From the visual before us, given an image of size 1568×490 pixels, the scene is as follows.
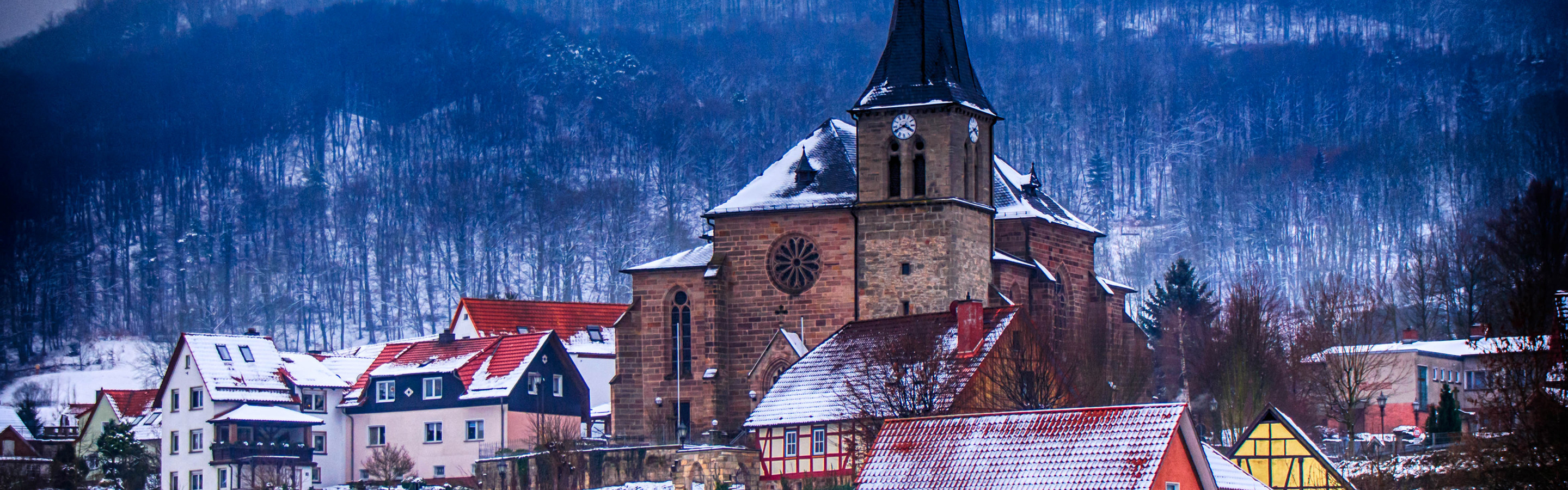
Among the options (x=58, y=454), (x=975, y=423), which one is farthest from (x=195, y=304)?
(x=975, y=423)

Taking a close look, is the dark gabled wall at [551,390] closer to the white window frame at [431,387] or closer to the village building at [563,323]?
the white window frame at [431,387]

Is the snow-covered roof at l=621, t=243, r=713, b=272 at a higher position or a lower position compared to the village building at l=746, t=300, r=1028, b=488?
higher

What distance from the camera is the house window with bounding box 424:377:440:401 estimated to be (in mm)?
72750

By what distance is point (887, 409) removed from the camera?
183 ft

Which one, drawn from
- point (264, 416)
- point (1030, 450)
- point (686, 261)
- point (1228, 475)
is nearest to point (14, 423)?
point (264, 416)

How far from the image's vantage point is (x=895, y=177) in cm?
6850

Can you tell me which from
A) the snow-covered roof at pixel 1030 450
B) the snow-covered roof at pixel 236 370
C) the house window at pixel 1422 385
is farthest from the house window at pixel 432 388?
the house window at pixel 1422 385

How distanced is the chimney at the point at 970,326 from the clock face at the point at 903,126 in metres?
10.7

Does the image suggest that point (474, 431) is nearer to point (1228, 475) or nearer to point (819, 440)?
point (819, 440)

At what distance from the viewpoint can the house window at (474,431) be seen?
71188mm

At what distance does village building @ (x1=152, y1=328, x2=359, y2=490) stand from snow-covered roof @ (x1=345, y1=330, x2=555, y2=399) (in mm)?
1660

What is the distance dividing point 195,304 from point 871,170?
443ft

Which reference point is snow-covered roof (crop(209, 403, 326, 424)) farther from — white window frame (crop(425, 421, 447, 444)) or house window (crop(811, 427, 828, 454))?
house window (crop(811, 427, 828, 454))

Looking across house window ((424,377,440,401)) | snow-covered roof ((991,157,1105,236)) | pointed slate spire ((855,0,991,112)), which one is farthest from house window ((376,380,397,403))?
snow-covered roof ((991,157,1105,236))
